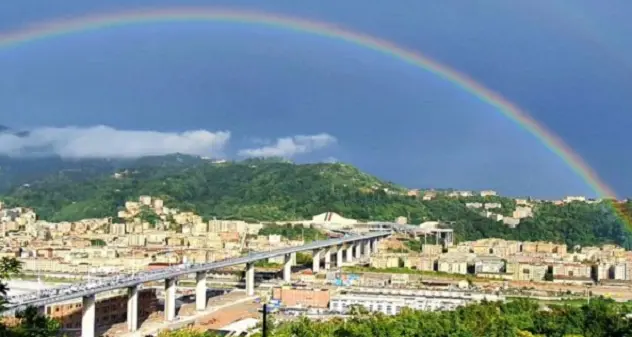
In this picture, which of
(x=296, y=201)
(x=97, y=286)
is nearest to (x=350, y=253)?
(x=296, y=201)

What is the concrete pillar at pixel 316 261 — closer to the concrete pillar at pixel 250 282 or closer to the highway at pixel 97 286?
the highway at pixel 97 286

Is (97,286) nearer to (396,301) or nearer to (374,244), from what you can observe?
(396,301)

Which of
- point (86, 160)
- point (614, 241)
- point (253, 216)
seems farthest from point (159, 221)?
point (86, 160)

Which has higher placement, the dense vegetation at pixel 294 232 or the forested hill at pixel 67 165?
the forested hill at pixel 67 165

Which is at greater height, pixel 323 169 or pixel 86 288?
pixel 323 169

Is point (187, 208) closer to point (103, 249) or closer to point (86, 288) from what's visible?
point (103, 249)

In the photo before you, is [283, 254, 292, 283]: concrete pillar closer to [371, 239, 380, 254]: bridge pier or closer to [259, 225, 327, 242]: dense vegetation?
[371, 239, 380, 254]: bridge pier

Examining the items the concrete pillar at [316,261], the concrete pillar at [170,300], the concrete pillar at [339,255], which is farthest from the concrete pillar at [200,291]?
the concrete pillar at [339,255]
